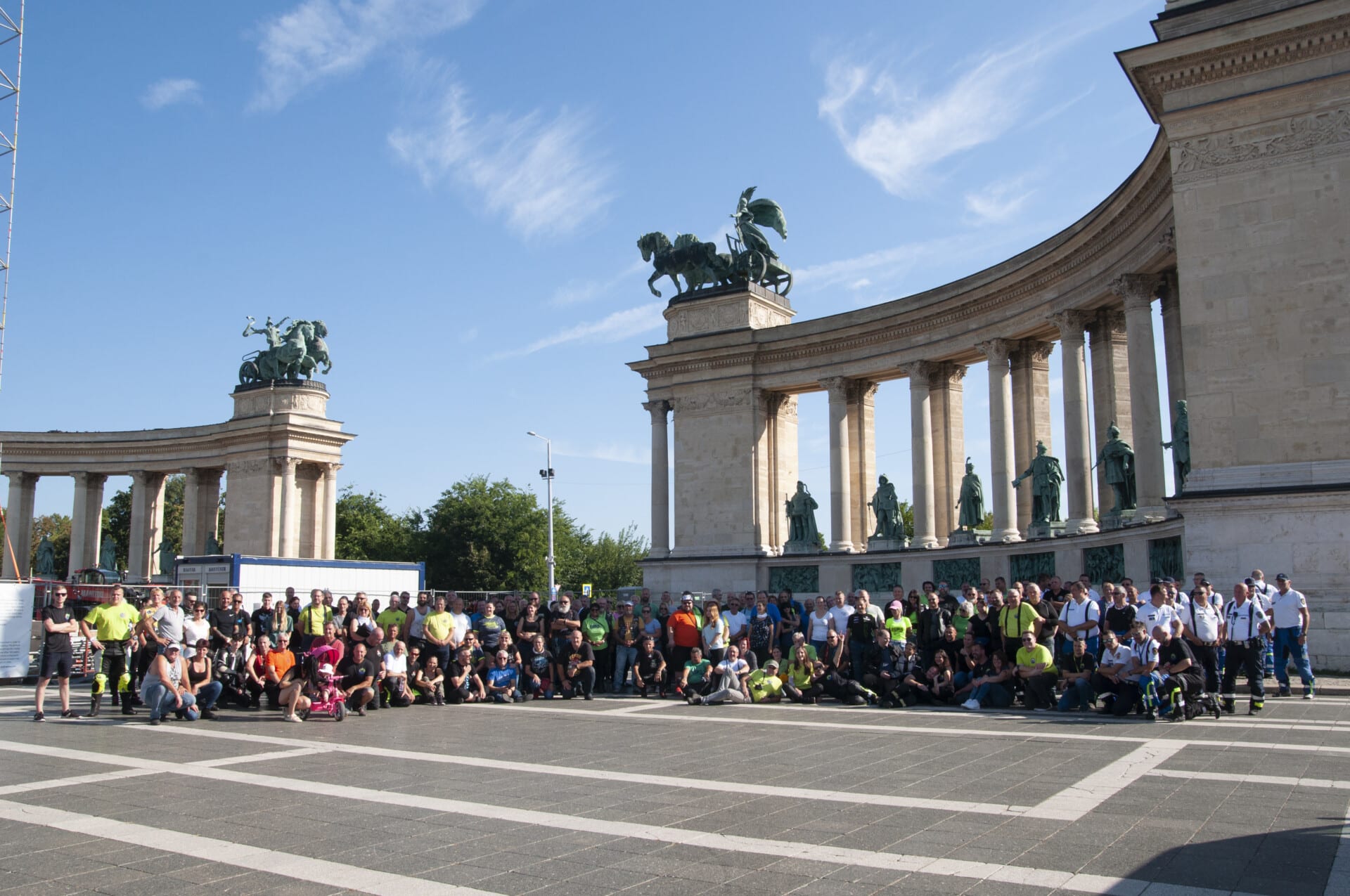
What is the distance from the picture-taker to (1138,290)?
84.5 ft

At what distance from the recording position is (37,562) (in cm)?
6700

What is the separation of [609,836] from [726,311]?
34.1 metres

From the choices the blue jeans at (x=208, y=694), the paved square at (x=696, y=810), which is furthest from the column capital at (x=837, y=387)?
the blue jeans at (x=208, y=694)

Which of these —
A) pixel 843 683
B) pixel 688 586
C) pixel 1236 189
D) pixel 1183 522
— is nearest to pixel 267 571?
pixel 688 586

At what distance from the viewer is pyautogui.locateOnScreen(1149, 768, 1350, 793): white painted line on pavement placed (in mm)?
9250

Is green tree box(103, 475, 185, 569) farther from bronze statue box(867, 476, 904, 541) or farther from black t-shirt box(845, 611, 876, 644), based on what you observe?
black t-shirt box(845, 611, 876, 644)

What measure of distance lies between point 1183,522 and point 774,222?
23.7m

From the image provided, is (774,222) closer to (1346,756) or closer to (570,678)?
(570,678)

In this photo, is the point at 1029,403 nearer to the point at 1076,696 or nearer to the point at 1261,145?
the point at 1261,145

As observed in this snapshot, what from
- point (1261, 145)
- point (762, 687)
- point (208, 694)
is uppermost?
point (1261, 145)

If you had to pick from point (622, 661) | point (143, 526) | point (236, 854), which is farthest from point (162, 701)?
point (143, 526)

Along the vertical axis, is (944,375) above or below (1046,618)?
above

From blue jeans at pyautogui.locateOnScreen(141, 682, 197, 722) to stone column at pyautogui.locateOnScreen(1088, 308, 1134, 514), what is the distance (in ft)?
75.0

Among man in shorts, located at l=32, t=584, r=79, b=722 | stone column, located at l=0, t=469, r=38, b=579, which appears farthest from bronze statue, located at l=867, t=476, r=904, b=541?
stone column, located at l=0, t=469, r=38, b=579
